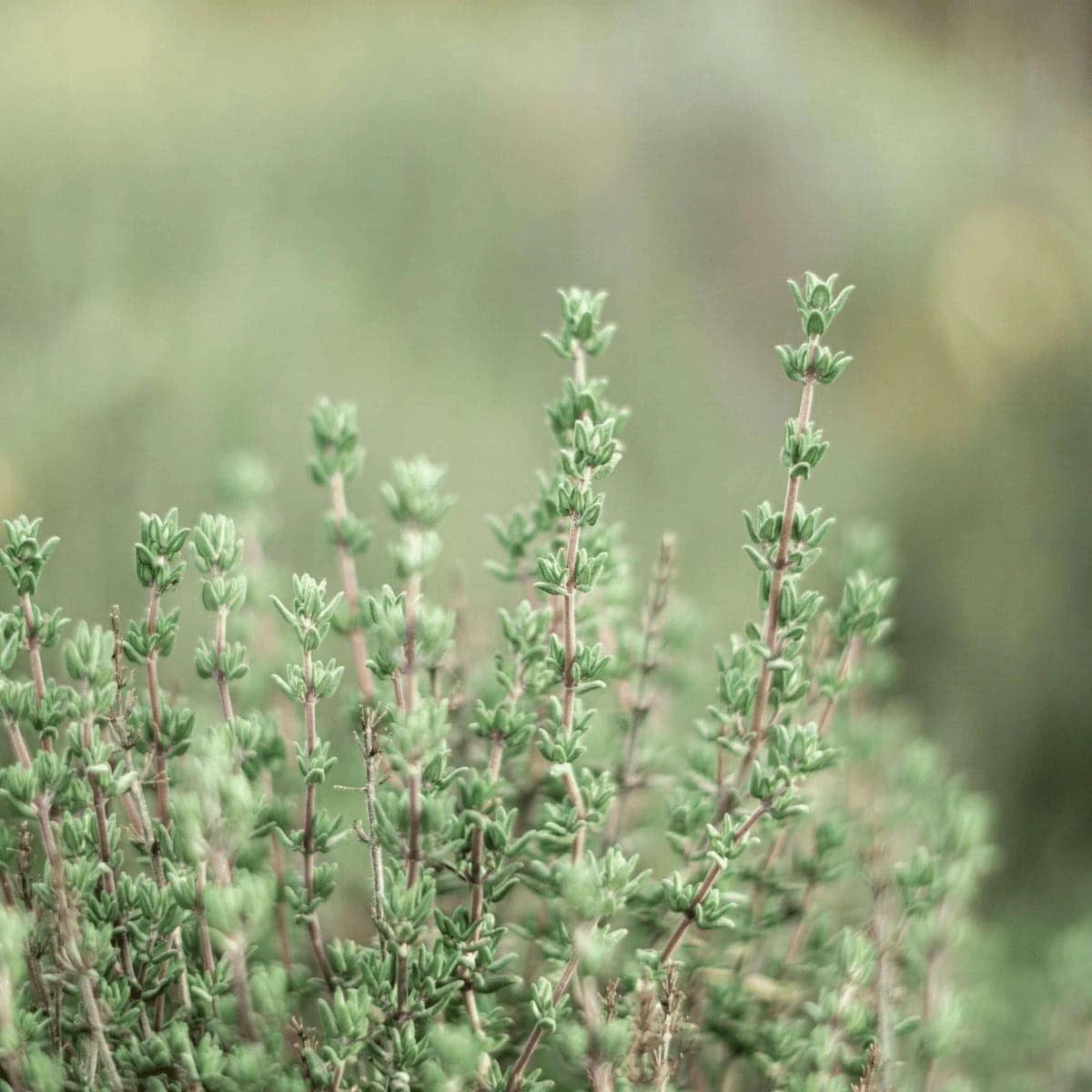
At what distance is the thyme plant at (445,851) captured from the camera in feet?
1.71

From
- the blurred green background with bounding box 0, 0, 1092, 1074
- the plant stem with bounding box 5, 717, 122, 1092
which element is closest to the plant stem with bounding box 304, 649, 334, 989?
the plant stem with bounding box 5, 717, 122, 1092

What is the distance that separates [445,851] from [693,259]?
1129mm

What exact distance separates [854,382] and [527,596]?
92 cm

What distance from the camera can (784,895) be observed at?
75 centimetres

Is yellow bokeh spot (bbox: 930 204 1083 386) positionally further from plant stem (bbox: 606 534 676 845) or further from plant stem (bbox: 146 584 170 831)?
plant stem (bbox: 146 584 170 831)

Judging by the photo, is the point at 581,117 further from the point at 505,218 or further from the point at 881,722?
the point at 881,722

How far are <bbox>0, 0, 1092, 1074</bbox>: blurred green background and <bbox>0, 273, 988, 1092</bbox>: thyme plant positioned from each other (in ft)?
2.24

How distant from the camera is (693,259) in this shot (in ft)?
4.91

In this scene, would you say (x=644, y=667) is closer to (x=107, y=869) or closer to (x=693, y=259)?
(x=107, y=869)

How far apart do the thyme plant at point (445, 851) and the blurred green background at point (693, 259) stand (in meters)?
0.68

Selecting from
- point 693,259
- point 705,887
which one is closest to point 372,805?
point 705,887

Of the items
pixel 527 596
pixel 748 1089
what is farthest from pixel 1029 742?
pixel 527 596

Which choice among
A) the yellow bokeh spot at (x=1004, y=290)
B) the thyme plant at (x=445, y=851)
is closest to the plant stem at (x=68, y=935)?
the thyme plant at (x=445, y=851)

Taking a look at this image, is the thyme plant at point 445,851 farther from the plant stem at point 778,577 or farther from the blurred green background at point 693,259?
the blurred green background at point 693,259
